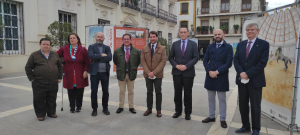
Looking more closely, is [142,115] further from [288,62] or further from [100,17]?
[100,17]

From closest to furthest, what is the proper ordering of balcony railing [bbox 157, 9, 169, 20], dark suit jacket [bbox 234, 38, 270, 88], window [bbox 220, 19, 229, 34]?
dark suit jacket [bbox 234, 38, 270, 88], balcony railing [bbox 157, 9, 169, 20], window [bbox 220, 19, 229, 34]

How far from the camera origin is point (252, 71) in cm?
330

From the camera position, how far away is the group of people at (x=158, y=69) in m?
3.45

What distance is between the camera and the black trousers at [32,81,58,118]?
4.09 meters

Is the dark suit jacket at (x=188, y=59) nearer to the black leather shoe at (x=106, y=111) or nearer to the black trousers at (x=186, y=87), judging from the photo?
the black trousers at (x=186, y=87)

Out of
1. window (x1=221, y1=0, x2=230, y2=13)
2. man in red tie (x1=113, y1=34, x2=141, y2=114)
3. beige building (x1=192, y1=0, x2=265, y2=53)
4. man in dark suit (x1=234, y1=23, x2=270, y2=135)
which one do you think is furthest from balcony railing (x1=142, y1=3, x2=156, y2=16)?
man in dark suit (x1=234, y1=23, x2=270, y2=135)

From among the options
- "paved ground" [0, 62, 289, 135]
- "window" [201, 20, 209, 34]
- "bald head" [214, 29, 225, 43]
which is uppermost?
"window" [201, 20, 209, 34]

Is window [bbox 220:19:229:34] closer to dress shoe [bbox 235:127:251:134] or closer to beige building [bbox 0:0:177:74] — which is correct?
beige building [bbox 0:0:177:74]

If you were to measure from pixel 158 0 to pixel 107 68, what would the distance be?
876 inches

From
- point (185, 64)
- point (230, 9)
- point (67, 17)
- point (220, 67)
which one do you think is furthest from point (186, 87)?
point (230, 9)

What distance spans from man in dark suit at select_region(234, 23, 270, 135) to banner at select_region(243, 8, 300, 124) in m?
0.75

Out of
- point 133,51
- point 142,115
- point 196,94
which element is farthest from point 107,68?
point 196,94

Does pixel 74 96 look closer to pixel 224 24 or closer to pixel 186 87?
pixel 186 87

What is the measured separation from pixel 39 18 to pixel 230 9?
86.2 ft
